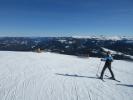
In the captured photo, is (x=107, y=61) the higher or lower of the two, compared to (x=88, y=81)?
higher

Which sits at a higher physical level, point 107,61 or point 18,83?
point 107,61

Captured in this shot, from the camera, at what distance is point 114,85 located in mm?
10680

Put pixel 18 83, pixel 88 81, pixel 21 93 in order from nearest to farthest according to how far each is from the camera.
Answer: pixel 21 93 → pixel 18 83 → pixel 88 81

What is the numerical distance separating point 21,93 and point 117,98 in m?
4.85

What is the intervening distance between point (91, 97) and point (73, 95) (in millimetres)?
909

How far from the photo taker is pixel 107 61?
39.4 ft

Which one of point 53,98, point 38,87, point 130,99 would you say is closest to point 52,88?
point 38,87

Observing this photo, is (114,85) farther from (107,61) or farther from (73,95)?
Result: (73,95)

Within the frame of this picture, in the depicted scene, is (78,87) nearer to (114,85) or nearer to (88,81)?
(88,81)

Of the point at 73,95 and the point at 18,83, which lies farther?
the point at 18,83

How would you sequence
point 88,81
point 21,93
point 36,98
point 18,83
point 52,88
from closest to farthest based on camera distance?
point 36,98, point 21,93, point 52,88, point 18,83, point 88,81

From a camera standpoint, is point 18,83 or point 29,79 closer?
point 18,83

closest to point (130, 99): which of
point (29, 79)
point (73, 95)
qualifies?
point (73, 95)

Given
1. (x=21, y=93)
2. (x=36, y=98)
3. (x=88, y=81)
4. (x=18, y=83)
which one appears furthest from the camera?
(x=88, y=81)
